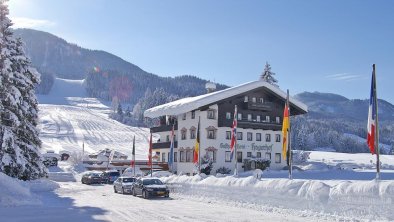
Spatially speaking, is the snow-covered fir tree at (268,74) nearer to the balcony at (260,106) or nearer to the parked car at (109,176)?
the balcony at (260,106)

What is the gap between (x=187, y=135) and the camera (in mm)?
60969

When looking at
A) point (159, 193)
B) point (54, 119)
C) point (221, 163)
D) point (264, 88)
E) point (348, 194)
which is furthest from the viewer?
point (54, 119)

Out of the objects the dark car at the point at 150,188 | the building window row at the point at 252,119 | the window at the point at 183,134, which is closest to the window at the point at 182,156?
the window at the point at 183,134

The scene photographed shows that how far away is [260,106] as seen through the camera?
202 feet

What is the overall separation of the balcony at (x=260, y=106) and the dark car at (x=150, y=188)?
1188 inches

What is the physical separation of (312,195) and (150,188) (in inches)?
531

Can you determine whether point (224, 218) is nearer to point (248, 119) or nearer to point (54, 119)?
point (248, 119)

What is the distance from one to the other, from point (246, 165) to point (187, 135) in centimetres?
885

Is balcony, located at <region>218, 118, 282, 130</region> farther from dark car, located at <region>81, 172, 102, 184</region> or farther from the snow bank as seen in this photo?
the snow bank

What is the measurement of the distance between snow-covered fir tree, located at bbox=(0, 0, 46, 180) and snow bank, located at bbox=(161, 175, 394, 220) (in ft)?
47.9

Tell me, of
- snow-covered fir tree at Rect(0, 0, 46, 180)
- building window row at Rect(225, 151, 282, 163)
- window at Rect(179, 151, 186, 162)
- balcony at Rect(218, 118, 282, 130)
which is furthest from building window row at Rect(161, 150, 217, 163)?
snow-covered fir tree at Rect(0, 0, 46, 180)

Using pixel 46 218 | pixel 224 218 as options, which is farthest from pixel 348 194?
pixel 46 218

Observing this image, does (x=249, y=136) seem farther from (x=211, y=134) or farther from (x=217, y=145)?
(x=211, y=134)

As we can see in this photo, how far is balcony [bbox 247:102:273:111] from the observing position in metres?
60.9
